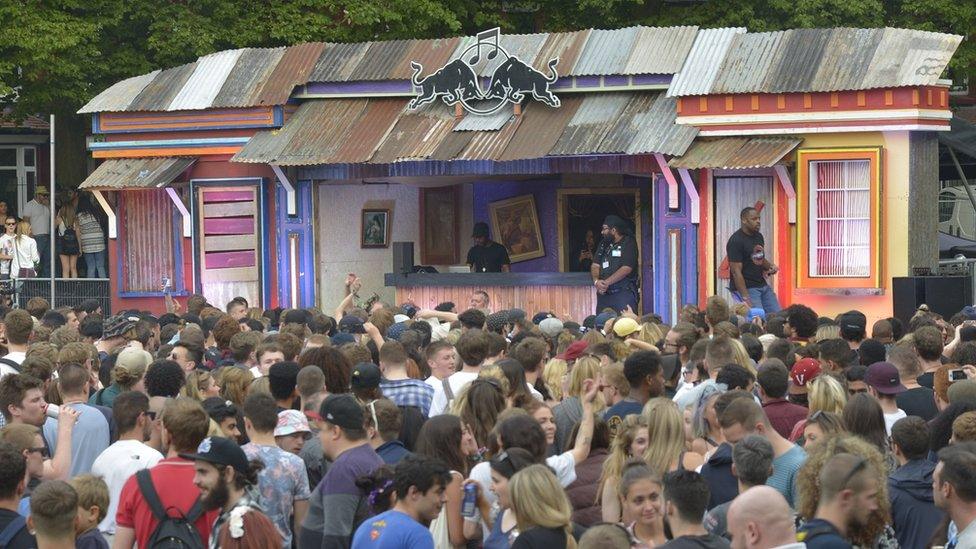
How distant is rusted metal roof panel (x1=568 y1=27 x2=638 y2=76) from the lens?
21.6 meters

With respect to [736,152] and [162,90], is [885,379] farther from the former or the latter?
[162,90]

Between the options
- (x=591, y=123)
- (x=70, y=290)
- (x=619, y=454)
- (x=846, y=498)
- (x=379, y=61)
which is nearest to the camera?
(x=846, y=498)

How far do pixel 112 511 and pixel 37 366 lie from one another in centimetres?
215

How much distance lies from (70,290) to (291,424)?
56.9 ft

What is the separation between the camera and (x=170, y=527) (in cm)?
736

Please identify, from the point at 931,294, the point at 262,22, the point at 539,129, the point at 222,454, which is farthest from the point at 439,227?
the point at 222,454

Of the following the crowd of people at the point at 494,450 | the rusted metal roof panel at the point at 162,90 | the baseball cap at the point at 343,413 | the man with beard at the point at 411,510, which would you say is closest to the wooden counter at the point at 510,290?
the rusted metal roof panel at the point at 162,90

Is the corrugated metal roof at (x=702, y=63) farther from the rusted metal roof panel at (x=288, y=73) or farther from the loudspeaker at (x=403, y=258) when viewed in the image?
the rusted metal roof panel at (x=288, y=73)

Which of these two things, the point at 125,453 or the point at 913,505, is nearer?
the point at 913,505

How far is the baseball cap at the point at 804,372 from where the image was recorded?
1034 centimetres

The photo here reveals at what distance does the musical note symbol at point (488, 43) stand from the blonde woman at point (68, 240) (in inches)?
393

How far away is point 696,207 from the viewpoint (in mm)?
21078

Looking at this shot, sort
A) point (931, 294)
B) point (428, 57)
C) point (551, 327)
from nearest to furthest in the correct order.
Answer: point (551, 327) < point (931, 294) < point (428, 57)

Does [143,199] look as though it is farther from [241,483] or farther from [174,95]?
[241,483]
